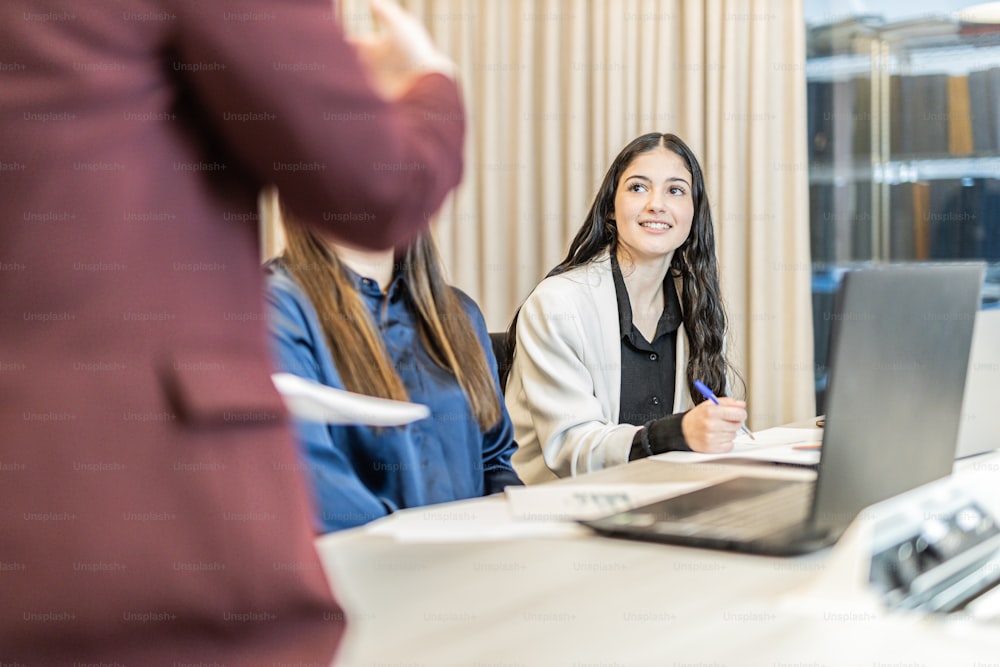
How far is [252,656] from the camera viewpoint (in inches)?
24.7

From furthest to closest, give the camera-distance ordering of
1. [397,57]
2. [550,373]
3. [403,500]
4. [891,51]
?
[891,51] < [550,373] < [403,500] < [397,57]

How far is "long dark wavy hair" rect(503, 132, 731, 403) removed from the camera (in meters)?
2.55

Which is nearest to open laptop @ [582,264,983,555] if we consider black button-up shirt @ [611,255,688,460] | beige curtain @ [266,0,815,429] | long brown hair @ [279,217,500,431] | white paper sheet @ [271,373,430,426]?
white paper sheet @ [271,373,430,426]

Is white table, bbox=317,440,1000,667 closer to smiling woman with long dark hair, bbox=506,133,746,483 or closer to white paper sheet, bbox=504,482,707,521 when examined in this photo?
white paper sheet, bbox=504,482,707,521

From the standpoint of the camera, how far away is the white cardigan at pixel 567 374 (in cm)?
216

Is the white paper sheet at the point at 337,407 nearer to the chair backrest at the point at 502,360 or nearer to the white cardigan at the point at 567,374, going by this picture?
the white cardigan at the point at 567,374

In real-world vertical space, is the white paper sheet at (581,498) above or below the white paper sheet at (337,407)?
below

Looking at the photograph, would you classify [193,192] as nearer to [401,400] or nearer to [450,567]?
[450,567]

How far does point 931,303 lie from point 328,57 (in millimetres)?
748

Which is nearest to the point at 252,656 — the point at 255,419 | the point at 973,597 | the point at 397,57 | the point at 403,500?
the point at 255,419

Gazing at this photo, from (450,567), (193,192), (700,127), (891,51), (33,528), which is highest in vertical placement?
(891,51)

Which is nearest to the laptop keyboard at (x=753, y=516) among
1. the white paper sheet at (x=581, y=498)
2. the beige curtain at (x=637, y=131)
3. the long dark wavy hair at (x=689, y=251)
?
the white paper sheet at (x=581, y=498)

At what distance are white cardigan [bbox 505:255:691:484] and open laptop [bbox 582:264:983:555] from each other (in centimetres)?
89

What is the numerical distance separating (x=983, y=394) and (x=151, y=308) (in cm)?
136
